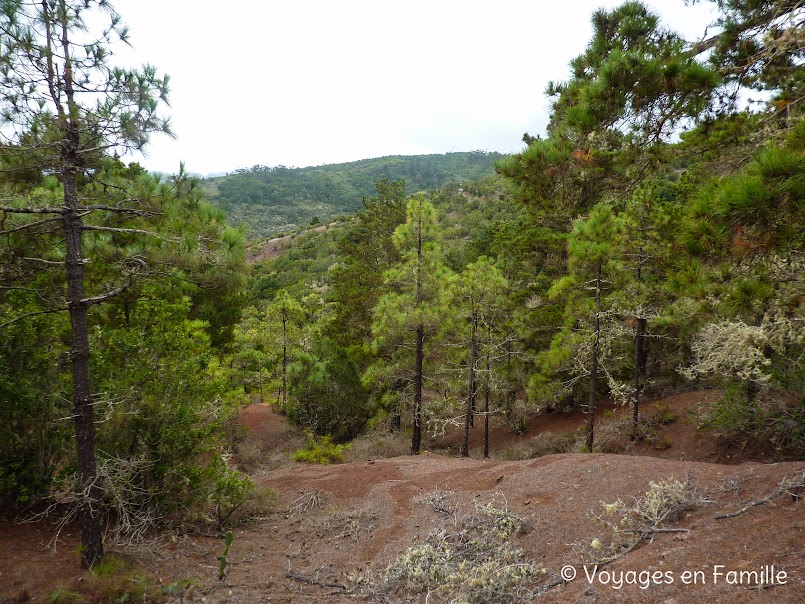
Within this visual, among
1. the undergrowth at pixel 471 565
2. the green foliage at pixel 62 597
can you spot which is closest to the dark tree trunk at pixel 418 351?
the undergrowth at pixel 471 565

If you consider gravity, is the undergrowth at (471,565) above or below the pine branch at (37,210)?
below

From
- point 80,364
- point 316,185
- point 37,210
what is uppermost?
point 316,185

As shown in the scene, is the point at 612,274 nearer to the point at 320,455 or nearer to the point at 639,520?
the point at 639,520

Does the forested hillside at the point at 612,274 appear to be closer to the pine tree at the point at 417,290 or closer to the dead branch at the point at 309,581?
the pine tree at the point at 417,290

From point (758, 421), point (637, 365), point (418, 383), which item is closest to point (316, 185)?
point (418, 383)

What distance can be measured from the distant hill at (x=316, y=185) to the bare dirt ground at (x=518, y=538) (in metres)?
69.3

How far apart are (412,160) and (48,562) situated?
13920 centimetres

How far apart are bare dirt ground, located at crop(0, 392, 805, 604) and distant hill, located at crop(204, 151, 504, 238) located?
69267mm

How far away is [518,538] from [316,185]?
112268mm

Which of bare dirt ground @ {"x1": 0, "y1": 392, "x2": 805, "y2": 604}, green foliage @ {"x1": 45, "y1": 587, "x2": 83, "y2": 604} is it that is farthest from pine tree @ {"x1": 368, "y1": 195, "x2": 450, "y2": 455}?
green foliage @ {"x1": 45, "y1": 587, "x2": 83, "y2": 604}

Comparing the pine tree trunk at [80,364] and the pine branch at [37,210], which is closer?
the pine branch at [37,210]

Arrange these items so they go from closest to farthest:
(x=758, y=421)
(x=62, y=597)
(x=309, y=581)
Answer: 1. (x=62, y=597)
2. (x=309, y=581)
3. (x=758, y=421)

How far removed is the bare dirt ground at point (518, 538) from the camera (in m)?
4.03

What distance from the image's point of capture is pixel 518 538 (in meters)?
6.06
